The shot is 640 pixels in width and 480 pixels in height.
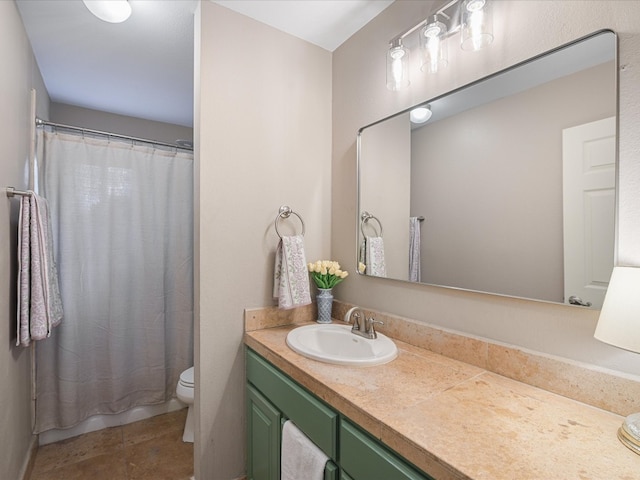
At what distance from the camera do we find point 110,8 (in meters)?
1.48

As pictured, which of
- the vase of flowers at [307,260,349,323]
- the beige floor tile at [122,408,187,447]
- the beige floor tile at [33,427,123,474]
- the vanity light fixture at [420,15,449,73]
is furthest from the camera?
the beige floor tile at [122,408,187,447]

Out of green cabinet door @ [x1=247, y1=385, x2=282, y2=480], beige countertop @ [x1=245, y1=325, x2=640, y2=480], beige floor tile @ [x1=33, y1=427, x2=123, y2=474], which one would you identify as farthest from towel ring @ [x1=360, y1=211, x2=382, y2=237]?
beige floor tile @ [x1=33, y1=427, x2=123, y2=474]

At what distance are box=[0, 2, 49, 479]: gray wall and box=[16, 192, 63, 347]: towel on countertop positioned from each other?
44mm

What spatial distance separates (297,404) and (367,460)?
37 centimetres

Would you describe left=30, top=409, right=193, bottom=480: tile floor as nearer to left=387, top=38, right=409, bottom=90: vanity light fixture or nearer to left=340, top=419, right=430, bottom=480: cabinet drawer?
left=340, top=419, right=430, bottom=480: cabinet drawer

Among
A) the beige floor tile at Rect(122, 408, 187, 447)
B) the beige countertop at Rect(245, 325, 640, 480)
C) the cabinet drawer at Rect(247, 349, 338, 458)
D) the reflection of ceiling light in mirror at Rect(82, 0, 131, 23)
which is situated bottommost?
the beige floor tile at Rect(122, 408, 187, 447)

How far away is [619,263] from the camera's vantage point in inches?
36.3

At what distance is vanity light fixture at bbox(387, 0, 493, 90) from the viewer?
1213mm

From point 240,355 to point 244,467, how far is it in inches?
23.4

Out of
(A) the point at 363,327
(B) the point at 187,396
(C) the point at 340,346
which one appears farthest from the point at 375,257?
(B) the point at 187,396

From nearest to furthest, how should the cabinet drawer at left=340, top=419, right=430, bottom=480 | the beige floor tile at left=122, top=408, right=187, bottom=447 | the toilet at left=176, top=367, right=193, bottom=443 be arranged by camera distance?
the cabinet drawer at left=340, top=419, right=430, bottom=480
the toilet at left=176, top=367, right=193, bottom=443
the beige floor tile at left=122, top=408, right=187, bottom=447

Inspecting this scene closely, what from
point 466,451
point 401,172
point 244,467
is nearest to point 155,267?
point 244,467

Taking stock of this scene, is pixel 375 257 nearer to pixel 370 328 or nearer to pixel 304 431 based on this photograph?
pixel 370 328

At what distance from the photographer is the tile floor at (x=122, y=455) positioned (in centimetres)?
182
